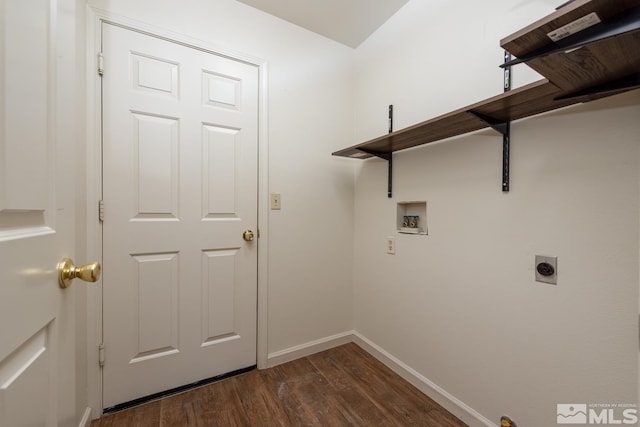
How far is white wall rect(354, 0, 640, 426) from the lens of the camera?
3.14ft

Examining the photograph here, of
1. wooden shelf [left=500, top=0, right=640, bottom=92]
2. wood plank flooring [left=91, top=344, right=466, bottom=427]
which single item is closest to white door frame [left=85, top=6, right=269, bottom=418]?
wood plank flooring [left=91, top=344, right=466, bottom=427]

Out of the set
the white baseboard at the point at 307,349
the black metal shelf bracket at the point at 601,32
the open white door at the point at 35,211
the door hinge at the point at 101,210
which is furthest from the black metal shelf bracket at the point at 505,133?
the door hinge at the point at 101,210

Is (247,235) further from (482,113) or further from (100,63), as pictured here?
(482,113)

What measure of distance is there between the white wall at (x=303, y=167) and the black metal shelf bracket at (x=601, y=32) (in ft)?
4.85

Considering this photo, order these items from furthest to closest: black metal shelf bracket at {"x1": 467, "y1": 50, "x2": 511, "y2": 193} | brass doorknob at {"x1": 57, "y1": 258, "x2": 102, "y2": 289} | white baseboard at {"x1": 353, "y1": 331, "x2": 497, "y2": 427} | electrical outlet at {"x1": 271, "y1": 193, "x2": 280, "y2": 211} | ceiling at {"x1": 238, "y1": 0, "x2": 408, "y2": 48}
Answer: electrical outlet at {"x1": 271, "y1": 193, "x2": 280, "y2": 211}
ceiling at {"x1": 238, "y1": 0, "x2": 408, "y2": 48}
white baseboard at {"x1": 353, "y1": 331, "x2": 497, "y2": 427}
black metal shelf bracket at {"x1": 467, "y1": 50, "x2": 511, "y2": 193}
brass doorknob at {"x1": 57, "y1": 258, "x2": 102, "y2": 289}

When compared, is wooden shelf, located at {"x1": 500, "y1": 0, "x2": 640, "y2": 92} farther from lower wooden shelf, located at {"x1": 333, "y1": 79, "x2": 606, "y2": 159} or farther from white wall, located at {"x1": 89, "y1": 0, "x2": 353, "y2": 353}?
white wall, located at {"x1": 89, "y1": 0, "x2": 353, "y2": 353}

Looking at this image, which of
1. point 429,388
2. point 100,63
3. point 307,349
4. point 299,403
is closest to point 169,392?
point 299,403

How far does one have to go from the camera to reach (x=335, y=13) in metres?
1.83

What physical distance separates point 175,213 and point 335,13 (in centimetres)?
170

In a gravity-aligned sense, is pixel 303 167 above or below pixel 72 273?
above

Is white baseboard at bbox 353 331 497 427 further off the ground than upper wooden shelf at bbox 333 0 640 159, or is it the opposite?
upper wooden shelf at bbox 333 0 640 159

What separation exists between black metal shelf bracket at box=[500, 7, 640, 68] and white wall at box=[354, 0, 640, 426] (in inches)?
17.1

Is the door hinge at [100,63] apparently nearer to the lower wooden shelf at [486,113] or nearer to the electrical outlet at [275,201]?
the electrical outlet at [275,201]
